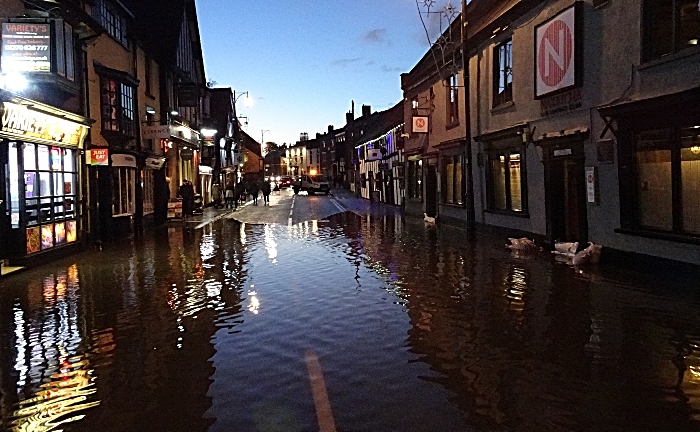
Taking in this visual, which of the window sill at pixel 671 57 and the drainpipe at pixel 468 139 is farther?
the drainpipe at pixel 468 139

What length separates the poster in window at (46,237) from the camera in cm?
1565

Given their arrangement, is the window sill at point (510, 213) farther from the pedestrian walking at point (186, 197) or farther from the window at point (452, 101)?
the pedestrian walking at point (186, 197)

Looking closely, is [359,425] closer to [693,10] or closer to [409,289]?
[409,289]

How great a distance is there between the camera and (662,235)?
11453mm

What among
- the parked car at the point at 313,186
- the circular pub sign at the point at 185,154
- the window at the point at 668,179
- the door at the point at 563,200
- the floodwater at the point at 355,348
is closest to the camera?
the floodwater at the point at 355,348

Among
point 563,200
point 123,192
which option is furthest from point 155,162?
point 563,200

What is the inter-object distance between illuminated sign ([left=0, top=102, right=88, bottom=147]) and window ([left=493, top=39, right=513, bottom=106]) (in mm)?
12205

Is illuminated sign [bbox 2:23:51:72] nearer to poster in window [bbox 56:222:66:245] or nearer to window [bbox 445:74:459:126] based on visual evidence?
poster in window [bbox 56:222:66:245]

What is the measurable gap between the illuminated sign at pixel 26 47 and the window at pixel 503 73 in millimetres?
12171

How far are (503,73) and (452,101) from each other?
5389 millimetres

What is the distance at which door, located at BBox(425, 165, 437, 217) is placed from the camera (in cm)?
2853

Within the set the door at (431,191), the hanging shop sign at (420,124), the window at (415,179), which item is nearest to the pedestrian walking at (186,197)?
the window at (415,179)

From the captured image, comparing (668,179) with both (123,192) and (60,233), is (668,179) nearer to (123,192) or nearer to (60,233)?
(60,233)

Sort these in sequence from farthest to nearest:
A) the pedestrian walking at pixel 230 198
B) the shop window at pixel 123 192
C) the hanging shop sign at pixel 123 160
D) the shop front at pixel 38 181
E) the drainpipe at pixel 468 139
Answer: the pedestrian walking at pixel 230 198
the shop window at pixel 123 192
the hanging shop sign at pixel 123 160
the drainpipe at pixel 468 139
the shop front at pixel 38 181
